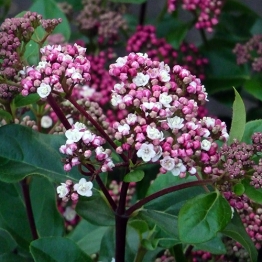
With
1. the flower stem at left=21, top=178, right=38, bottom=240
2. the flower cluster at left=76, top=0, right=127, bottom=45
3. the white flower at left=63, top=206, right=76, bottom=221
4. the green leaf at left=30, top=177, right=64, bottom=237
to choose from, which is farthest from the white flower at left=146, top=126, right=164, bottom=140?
the flower cluster at left=76, top=0, right=127, bottom=45

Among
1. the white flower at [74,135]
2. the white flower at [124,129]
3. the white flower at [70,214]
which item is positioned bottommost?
the white flower at [70,214]

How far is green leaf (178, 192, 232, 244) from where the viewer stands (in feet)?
2.89

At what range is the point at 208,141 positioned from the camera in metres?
0.92

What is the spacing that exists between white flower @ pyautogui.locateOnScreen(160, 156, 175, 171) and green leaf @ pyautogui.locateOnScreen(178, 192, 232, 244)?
2.5 inches

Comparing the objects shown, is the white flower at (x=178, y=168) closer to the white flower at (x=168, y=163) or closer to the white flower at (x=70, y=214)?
the white flower at (x=168, y=163)

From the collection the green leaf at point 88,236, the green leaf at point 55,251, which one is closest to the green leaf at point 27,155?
the green leaf at point 55,251

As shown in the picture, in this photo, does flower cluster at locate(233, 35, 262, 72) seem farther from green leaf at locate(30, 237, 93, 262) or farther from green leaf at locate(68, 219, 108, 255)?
green leaf at locate(30, 237, 93, 262)

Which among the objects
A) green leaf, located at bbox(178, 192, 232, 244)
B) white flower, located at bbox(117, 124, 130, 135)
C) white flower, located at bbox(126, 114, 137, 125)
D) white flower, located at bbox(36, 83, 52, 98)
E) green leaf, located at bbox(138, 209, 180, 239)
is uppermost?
white flower, located at bbox(36, 83, 52, 98)

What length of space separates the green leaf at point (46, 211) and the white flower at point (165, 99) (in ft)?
1.55

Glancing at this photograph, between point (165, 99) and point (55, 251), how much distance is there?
1.04ft

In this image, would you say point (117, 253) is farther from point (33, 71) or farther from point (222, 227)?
point (33, 71)

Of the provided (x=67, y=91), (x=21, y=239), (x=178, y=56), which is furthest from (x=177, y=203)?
(x=178, y=56)

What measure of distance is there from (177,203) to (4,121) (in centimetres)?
35

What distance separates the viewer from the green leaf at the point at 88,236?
4.33 ft
